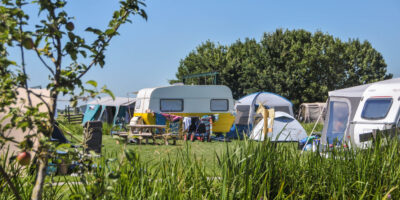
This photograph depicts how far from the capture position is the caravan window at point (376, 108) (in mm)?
9211

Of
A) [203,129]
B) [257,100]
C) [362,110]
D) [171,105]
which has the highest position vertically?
[257,100]

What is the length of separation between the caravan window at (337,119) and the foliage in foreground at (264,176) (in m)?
7.02

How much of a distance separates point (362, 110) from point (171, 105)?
297 inches

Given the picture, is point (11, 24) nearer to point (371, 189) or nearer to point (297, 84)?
point (371, 189)

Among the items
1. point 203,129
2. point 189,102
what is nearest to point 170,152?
point 203,129

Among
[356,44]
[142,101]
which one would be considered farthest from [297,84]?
[142,101]

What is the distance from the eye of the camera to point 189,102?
51.0 ft

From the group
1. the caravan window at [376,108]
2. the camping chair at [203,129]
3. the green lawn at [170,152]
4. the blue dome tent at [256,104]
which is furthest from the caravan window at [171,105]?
the caravan window at [376,108]

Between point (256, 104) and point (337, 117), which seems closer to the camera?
point (337, 117)

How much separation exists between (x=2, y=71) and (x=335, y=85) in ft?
106

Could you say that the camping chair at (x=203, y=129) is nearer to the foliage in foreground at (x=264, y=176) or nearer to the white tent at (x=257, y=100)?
the white tent at (x=257, y=100)

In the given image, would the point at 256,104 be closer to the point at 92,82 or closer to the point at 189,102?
the point at 189,102

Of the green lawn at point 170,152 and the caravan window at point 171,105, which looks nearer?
the green lawn at point 170,152

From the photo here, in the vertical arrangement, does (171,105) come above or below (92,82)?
above
